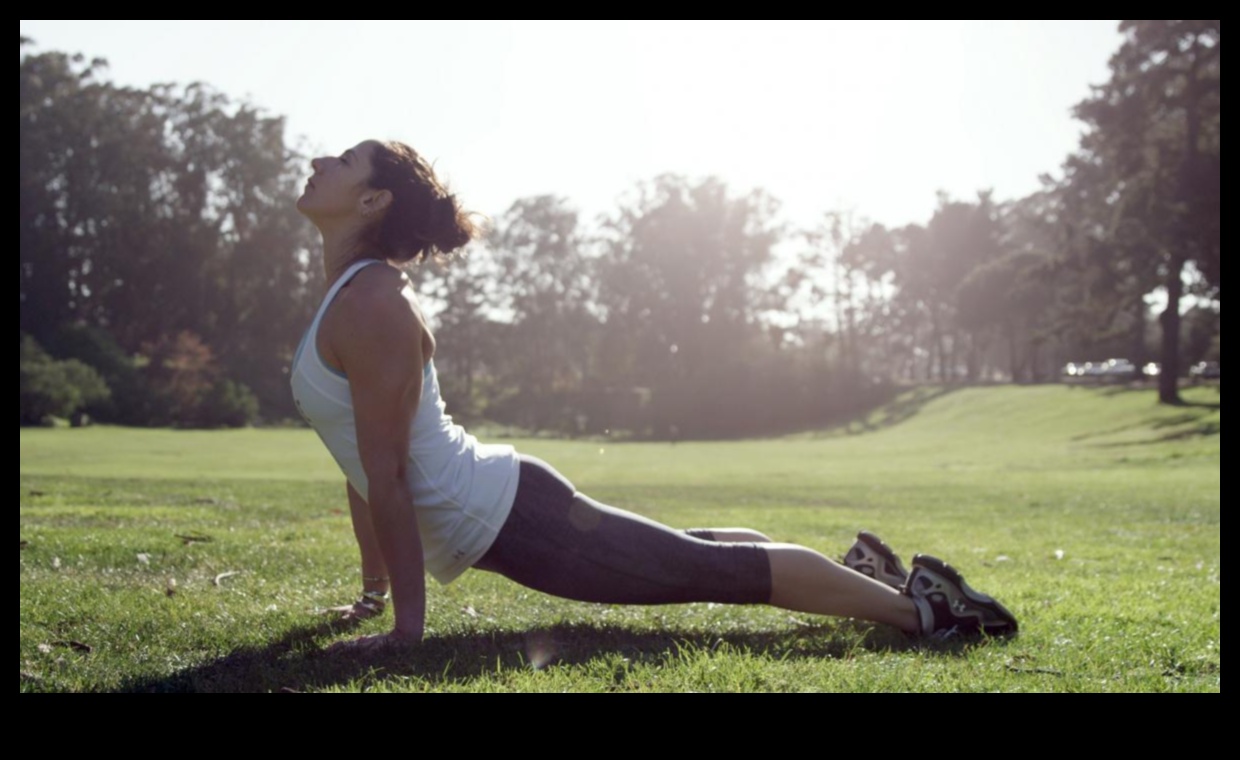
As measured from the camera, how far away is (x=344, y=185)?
13.7 ft

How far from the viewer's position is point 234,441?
32.8 meters

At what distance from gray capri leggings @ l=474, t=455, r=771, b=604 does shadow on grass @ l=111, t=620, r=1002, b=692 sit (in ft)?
0.74

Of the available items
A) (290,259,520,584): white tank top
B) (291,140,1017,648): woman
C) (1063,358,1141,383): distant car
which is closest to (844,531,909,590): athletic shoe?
(291,140,1017,648): woman

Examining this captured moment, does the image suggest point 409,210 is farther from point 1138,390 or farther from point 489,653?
point 1138,390

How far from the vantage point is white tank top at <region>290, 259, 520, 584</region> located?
3.98 metres

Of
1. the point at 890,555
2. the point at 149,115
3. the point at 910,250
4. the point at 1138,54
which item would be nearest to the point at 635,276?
the point at 910,250

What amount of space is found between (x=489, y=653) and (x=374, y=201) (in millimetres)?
1833

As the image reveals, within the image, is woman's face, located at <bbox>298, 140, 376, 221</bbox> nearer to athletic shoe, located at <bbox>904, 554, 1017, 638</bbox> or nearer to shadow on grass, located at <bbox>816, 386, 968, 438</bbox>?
athletic shoe, located at <bbox>904, 554, 1017, 638</bbox>

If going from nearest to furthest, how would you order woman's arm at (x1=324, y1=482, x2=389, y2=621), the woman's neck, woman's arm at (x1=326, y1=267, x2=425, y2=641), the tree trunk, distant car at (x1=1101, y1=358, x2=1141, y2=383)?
1. woman's arm at (x1=326, y1=267, x2=425, y2=641)
2. the woman's neck
3. woman's arm at (x1=324, y1=482, x2=389, y2=621)
4. the tree trunk
5. distant car at (x1=1101, y1=358, x2=1141, y2=383)

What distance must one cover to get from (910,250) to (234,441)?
5100 cm

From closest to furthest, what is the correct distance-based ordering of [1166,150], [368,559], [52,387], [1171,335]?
[368,559]
[1166,150]
[52,387]
[1171,335]

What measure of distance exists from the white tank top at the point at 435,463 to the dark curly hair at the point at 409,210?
0.19 meters

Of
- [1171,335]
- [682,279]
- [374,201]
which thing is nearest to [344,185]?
[374,201]

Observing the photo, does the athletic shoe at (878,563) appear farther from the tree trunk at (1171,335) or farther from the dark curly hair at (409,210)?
the tree trunk at (1171,335)
